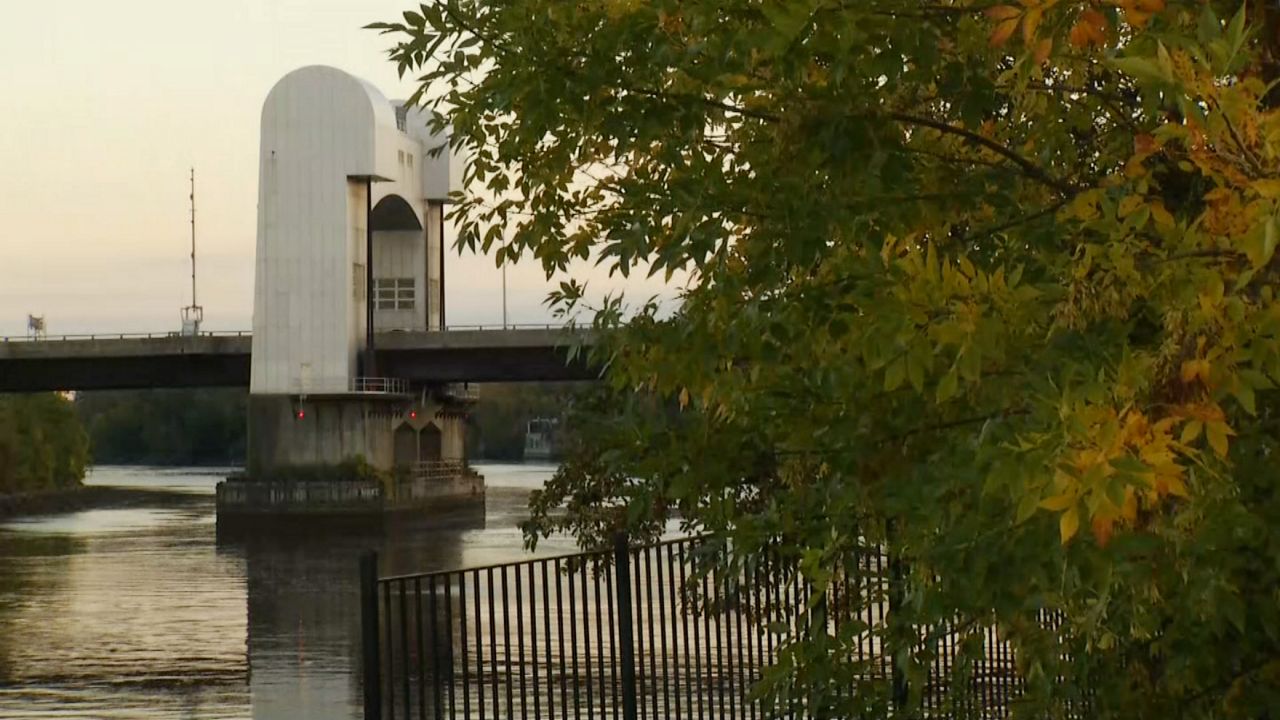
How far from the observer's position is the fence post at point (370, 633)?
934 cm

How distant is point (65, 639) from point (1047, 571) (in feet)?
110

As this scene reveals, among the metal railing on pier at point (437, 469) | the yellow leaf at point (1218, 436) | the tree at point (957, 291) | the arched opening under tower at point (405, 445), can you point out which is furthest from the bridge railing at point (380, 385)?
the yellow leaf at point (1218, 436)

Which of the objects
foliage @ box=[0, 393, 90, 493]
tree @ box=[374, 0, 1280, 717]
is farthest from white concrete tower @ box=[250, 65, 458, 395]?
tree @ box=[374, 0, 1280, 717]

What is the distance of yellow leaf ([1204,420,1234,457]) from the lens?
4616mm

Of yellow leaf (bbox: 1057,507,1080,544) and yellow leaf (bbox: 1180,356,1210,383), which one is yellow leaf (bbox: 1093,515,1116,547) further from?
yellow leaf (bbox: 1180,356,1210,383)

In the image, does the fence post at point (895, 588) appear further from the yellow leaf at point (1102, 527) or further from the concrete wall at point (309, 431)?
the concrete wall at point (309, 431)

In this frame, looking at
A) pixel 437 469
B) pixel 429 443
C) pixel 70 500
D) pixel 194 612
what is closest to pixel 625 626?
pixel 194 612

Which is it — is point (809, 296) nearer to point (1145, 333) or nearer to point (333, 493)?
point (1145, 333)

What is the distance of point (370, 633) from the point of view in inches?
368

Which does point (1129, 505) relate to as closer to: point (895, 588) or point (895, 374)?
point (895, 374)

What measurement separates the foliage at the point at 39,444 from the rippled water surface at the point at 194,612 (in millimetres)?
42469

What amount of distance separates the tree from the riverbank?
364 ft

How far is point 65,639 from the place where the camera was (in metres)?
36.9

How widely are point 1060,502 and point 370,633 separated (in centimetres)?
558
